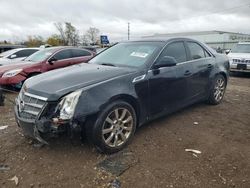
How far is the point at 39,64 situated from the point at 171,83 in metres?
5.09

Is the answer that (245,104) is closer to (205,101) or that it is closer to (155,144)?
(205,101)

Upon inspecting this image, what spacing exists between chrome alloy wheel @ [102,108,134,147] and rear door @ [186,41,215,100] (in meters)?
1.80

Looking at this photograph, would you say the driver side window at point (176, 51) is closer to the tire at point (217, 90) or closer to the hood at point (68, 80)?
the hood at point (68, 80)

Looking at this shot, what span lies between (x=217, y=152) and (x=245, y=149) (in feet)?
1.49

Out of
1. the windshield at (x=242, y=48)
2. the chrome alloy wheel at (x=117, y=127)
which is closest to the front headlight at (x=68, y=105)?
the chrome alloy wheel at (x=117, y=127)

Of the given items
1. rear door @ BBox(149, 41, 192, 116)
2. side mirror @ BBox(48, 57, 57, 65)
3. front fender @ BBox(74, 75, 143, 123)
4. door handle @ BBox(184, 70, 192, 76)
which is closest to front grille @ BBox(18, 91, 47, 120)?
front fender @ BBox(74, 75, 143, 123)

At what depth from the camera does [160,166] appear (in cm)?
333

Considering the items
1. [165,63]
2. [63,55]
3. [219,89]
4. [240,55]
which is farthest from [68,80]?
[240,55]

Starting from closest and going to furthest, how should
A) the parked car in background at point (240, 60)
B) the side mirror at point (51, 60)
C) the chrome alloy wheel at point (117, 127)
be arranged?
the chrome alloy wheel at point (117, 127) < the side mirror at point (51, 60) < the parked car in background at point (240, 60)

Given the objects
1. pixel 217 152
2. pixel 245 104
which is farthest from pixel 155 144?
pixel 245 104

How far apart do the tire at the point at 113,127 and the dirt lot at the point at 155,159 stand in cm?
19

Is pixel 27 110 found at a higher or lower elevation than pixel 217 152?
higher

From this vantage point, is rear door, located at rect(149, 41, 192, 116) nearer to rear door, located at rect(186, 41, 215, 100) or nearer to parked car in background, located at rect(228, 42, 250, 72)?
rear door, located at rect(186, 41, 215, 100)

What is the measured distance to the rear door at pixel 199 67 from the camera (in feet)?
16.7
